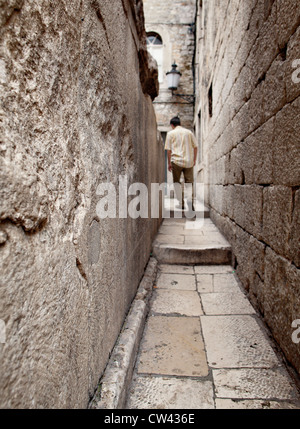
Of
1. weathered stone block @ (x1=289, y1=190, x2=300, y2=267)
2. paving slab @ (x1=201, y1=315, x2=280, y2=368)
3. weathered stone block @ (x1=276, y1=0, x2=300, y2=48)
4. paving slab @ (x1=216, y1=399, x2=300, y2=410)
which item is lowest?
paving slab @ (x1=216, y1=399, x2=300, y2=410)

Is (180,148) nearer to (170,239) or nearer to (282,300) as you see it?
(170,239)

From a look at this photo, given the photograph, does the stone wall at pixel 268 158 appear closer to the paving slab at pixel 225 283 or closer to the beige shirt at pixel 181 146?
the paving slab at pixel 225 283

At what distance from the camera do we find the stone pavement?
57.2 inches

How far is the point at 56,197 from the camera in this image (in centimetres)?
83

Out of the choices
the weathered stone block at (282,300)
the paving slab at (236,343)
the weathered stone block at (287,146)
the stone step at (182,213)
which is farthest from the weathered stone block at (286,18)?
the stone step at (182,213)

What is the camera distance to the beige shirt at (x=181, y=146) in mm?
5367

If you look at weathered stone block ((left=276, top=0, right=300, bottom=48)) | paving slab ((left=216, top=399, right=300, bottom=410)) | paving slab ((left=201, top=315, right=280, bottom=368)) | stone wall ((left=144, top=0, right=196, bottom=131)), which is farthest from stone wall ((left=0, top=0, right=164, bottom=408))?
stone wall ((left=144, top=0, right=196, bottom=131))

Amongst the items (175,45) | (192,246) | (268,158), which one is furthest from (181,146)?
(175,45)

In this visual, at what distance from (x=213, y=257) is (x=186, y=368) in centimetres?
197

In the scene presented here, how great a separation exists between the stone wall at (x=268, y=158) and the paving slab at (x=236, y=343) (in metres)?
0.11

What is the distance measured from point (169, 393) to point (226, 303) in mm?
1186

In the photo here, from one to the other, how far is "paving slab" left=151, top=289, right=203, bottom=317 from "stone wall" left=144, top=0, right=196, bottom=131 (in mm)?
11023

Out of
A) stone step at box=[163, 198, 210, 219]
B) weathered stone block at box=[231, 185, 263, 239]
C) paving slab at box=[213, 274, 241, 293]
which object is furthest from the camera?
stone step at box=[163, 198, 210, 219]

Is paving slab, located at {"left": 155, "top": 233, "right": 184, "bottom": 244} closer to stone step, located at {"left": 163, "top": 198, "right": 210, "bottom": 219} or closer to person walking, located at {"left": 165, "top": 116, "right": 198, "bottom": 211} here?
person walking, located at {"left": 165, "top": 116, "right": 198, "bottom": 211}
